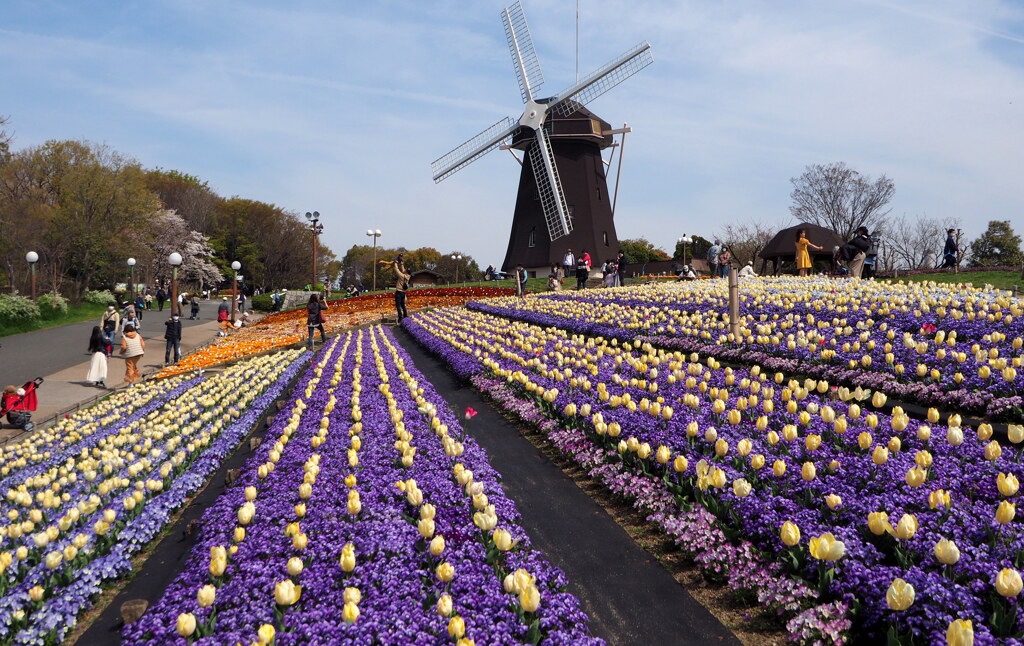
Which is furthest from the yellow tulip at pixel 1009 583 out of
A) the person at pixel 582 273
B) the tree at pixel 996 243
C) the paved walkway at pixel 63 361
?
the tree at pixel 996 243

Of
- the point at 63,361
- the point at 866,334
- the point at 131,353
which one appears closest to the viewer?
the point at 866,334

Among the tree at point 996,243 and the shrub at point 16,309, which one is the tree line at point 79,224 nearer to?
the shrub at point 16,309

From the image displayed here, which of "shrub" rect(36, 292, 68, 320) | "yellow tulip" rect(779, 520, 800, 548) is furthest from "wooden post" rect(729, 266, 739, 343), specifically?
"shrub" rect(36, 292, 68, 320)

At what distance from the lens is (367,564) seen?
4.01 meters

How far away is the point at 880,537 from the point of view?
3.86 m

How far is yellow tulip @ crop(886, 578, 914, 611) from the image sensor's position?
2957 mm

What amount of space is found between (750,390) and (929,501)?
11.1 feet

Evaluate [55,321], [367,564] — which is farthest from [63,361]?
[367,564]

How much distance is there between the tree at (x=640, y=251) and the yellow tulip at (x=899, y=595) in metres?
83.0

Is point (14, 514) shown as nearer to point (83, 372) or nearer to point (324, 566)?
point (324, 566)

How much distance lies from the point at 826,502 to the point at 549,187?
36.3 meters

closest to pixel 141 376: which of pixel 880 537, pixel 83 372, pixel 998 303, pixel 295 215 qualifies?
pixel 83 372

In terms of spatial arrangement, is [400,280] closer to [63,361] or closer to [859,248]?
[63,361]

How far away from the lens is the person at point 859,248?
19.4 metres
